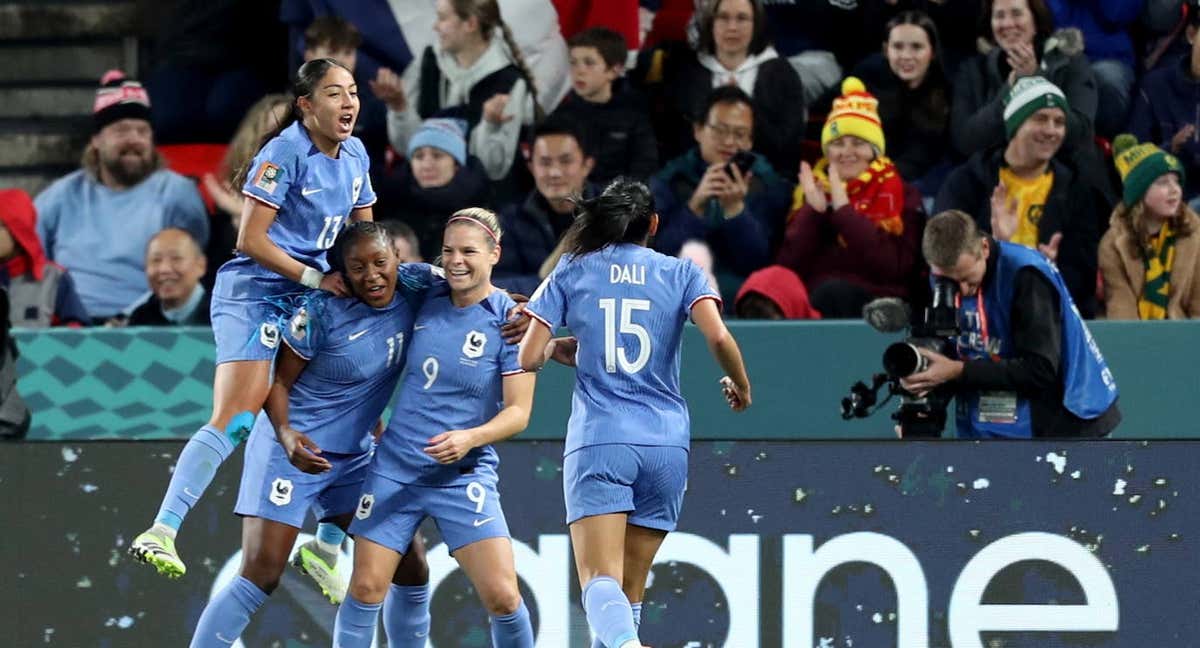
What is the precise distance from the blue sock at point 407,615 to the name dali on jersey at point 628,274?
1268 millimetres

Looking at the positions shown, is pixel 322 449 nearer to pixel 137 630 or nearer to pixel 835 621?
pixel 137 630

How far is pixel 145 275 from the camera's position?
10172 mm

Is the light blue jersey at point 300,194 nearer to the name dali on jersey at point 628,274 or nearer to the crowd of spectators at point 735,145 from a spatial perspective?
the name dali on jersey at point 628,274

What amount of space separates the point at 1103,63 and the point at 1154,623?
3.38 m

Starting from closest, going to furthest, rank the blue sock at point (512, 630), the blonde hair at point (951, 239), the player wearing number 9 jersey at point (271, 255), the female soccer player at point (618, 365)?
the female soccer player at point (618, 365) → the player wearing number 9 jersey at point (271, 255) → the blue sock at point (512, 630) → the blonde hair at point (951, 239)

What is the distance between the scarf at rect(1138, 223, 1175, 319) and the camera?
948cm

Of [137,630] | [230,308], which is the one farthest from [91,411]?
[230,308]

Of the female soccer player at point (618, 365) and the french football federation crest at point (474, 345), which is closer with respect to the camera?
the female soccer player at point (618, 365)

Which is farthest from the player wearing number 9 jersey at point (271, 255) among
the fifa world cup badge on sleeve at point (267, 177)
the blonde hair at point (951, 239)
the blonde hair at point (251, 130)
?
the blonde hair at point (251, 130)

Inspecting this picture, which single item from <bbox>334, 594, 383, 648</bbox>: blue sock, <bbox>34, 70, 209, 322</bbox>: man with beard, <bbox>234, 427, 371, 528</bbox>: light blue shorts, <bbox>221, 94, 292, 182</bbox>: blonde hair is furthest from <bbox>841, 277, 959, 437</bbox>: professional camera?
<bbox>34, 70, 209, 322</bbox>: man with beard

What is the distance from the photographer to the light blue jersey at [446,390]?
6.91 m

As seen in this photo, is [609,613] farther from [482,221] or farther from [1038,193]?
[1038,193]

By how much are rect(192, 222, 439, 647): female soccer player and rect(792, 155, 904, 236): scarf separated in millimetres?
3014

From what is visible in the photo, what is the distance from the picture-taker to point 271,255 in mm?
6812
